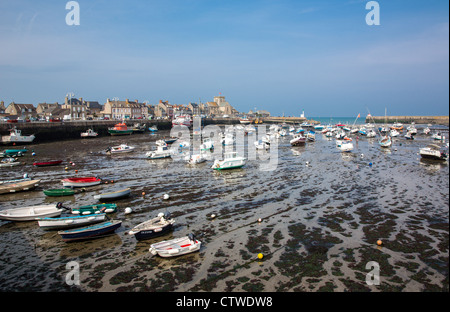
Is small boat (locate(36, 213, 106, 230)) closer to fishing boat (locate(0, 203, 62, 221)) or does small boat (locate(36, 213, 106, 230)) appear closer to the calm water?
the calm water

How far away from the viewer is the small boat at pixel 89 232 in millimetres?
12551

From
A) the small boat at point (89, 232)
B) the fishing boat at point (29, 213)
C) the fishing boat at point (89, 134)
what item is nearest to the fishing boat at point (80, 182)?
the fishing boat at point (29, 213)

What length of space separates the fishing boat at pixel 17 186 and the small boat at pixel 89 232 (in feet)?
33.6

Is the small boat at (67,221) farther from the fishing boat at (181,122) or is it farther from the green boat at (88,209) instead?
the fishing boat at (181,122)

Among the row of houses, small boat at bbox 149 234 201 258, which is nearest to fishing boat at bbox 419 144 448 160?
small boat at bbox 149 234 201 258

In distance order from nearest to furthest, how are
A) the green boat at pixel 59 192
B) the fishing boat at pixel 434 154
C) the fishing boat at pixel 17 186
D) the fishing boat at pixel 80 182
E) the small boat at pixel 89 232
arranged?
the small boat at pixel 89 232 → the green boat at pixel 59 192 → the fishing boat at pixel 17 186 → the fishing boat at pixel 80 182 → the fishing boat at pixel 434 154

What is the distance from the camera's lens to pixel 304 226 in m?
14.3

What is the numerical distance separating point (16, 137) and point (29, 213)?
121ft

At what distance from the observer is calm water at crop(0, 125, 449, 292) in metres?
9.84

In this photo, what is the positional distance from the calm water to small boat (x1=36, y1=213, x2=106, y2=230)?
409mm

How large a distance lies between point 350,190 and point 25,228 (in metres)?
19.9
